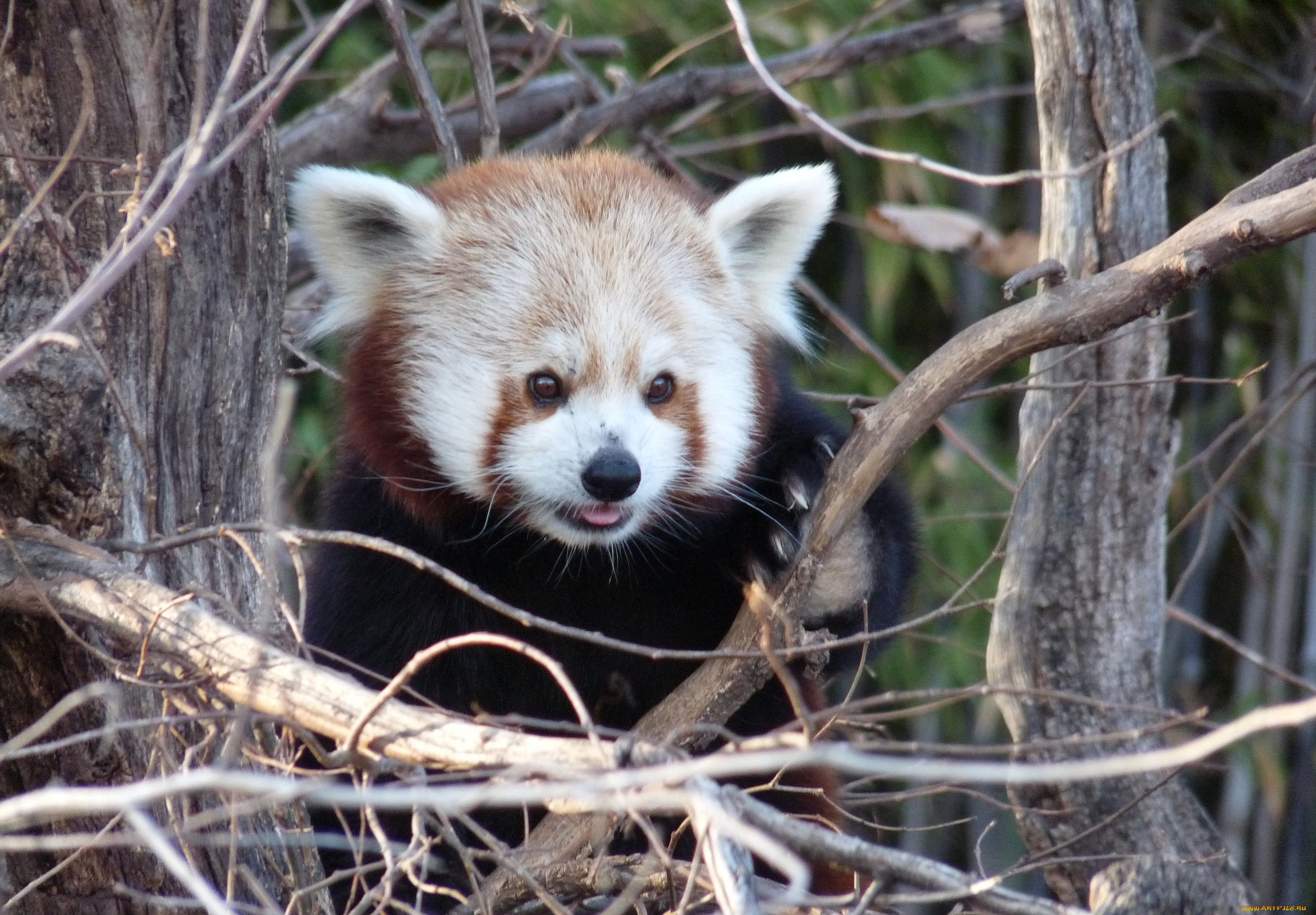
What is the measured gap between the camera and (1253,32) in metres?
4.34

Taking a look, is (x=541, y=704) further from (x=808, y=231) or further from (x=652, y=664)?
(x=808, y=231)

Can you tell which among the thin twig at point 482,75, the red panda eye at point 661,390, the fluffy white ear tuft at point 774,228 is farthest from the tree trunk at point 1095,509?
the thin twig at point 482,75

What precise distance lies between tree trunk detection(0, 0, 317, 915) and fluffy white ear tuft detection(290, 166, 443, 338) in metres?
0.36

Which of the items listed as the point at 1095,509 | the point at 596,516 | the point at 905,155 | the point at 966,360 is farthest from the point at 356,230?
the point at 1095,509

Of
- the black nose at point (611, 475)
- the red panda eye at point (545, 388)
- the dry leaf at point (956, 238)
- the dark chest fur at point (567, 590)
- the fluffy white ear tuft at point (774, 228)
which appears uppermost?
the dry leaf at point (956, 238)

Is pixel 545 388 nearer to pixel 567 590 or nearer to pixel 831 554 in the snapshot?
pixel 567 590

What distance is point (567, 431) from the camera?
227 centimetres

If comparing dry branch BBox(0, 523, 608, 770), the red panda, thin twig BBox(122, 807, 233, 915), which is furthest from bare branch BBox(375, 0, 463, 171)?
thin twig BBox(122, 807, 233, 915)

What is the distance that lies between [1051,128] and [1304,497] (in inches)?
109

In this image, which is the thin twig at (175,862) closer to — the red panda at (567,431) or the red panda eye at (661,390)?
the red panda at (567,431)

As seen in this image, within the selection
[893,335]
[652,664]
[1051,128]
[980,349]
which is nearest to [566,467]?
[652,664]

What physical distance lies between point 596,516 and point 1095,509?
36.2 inches

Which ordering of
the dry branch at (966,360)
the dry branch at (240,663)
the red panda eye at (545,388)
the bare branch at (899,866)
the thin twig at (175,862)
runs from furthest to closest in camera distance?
the red panda eye at (545,388), the dry branch at (966,360), the dry branch at (240,663), the bare branch at (899,866), the thin twig at (175,862)

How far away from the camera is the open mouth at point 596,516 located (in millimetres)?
2309
